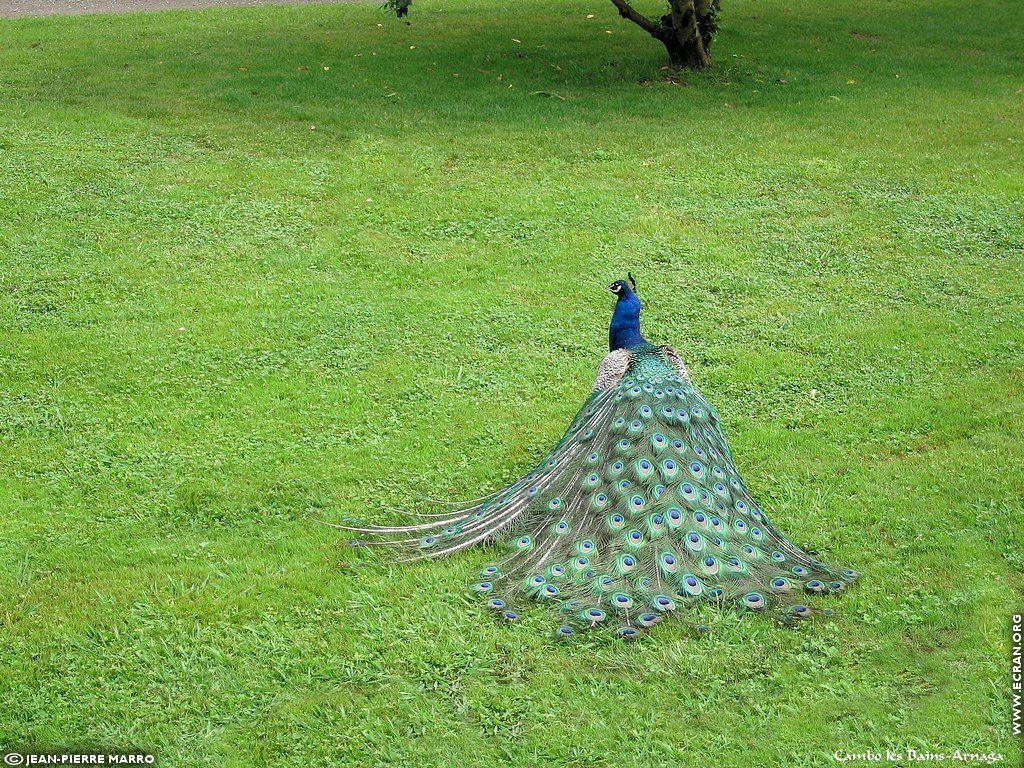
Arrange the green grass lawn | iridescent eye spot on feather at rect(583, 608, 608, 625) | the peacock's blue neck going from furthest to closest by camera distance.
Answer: the peacock's blue neck
iridescent eye spot on feather at rect(583, 608, 608, 625)
the green grass lawn

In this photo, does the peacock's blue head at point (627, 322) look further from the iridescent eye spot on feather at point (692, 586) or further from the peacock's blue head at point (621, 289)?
the iridescent eye spot on feather at point (692, 586)

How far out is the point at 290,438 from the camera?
718 centimetres

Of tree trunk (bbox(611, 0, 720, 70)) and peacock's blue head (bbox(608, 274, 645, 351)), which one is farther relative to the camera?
tree trunk (bbox(611, 0, 720, 70))

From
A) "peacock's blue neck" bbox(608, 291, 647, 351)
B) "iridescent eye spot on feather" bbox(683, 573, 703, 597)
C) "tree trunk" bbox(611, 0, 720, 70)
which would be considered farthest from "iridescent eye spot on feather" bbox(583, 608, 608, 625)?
"tree trunk" bbox(611, 0, 720, 70)

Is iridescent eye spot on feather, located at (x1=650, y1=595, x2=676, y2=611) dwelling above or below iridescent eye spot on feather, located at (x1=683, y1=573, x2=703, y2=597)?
below

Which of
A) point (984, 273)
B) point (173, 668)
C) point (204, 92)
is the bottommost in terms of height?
point (173, 668)

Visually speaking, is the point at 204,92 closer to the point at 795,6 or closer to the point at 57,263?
the point at 57,263

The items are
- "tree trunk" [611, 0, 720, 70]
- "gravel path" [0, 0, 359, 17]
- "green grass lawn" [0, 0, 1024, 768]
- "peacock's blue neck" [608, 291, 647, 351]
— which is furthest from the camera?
"gravel path" [0, 0, 359, 17]

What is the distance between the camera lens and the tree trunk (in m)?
14.1

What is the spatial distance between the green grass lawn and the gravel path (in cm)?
115

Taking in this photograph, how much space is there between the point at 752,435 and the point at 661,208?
4399 millimetres

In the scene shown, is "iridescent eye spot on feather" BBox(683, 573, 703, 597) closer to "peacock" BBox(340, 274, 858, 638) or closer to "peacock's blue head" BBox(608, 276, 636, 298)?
"peacock" BBox(340, 274, 858, 638)

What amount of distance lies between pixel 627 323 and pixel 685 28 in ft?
31.2

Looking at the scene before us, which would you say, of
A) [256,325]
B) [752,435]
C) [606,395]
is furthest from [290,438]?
[752,435]
